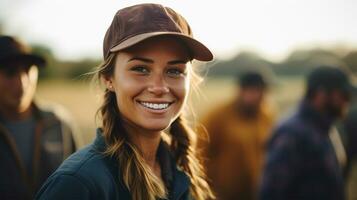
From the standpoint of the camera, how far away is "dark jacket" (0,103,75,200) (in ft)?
9.70

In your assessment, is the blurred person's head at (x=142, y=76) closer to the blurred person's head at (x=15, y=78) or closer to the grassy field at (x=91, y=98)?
the blurred person's head at (x=15, y=78)

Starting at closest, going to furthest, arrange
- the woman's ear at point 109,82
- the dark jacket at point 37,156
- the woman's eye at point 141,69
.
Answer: the woman's eye at point 141,69 < the woman's ear at point 109,82 < the dark jacket at point 37,156

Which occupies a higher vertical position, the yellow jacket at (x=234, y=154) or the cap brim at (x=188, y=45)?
the cap brim at (x=188, y=45)

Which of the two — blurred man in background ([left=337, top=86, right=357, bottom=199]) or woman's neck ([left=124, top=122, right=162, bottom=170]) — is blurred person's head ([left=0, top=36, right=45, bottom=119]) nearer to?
woman's neck ([left=124, top=122, right=162, bottom=170])

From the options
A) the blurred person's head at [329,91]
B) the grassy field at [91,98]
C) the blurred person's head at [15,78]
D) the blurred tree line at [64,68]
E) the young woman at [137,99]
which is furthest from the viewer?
the blurred tree line at [64,68]

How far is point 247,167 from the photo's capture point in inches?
233

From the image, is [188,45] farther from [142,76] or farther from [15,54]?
[15,54]

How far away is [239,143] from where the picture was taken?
5961mm

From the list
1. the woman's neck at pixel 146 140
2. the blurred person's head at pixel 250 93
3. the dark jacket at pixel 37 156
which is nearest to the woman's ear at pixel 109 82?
the woman's neck at pixel 146 140

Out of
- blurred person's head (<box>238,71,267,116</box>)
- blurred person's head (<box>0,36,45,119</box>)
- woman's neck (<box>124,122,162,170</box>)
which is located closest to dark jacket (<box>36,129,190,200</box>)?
woman's neck (<box>124,122,162,170</box>)

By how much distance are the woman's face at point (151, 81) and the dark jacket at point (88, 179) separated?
206 millimetres

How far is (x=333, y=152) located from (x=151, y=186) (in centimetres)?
249

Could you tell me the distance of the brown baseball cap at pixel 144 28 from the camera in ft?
6.40

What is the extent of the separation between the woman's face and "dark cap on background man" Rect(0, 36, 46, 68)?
5.44 feet
